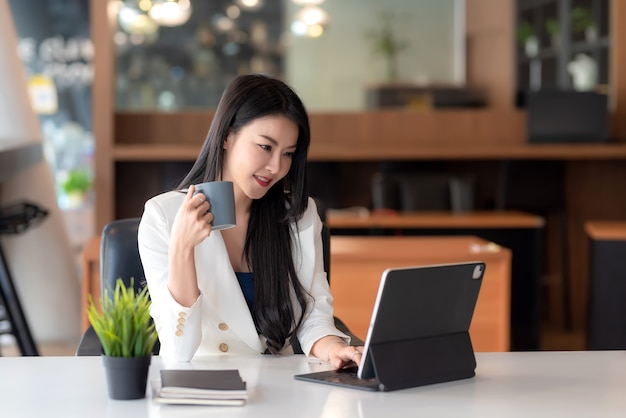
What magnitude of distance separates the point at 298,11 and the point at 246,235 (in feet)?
25.3

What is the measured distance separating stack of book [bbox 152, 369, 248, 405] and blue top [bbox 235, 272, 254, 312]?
0.59 m

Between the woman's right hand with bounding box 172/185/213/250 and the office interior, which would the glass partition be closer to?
the office interior

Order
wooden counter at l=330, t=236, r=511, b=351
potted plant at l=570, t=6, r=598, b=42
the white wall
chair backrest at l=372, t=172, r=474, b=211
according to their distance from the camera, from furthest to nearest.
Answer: the white wall
potted plant at l=570, t=6, r=598, b=42
chair backrest at l=372, t=172, r=474, b=211
wooden counter at l=330, t=236, r=511, b=351

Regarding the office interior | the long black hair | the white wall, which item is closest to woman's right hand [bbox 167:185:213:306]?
the long black hair

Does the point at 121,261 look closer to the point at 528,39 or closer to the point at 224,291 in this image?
the point at 224,291

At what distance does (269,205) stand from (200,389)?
834 millimetres

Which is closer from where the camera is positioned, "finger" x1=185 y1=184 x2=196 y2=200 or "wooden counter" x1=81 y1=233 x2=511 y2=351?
"finger" x1=185 y1=184 x2=196 y2=200

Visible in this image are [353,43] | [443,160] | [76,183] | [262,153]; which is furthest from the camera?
[353,43]

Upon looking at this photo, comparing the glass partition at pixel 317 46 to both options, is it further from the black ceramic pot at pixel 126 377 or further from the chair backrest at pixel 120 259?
the black ceramic pot at pixel 126 377

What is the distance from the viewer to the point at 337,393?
5.48 feet

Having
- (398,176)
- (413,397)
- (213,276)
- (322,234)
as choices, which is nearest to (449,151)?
(398,176)

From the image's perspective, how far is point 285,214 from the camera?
2348 millimetres

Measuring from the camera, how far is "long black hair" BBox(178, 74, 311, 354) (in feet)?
7.23

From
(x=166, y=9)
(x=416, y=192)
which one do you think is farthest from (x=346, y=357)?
(x=166, y=9)
